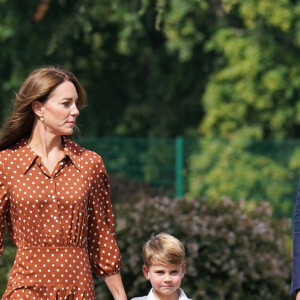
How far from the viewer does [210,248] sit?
28.5ft

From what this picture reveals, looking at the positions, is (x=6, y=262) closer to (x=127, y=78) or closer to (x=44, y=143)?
(x=44, y=143)

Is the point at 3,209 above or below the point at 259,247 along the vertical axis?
above

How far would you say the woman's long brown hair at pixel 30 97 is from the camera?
16.3 ft

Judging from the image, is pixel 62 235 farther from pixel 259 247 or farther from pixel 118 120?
pixel 118 120

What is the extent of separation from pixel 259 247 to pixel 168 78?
14254 mm

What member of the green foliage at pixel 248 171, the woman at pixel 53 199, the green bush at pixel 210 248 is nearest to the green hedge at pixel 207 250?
the green bush at pixel 210 248

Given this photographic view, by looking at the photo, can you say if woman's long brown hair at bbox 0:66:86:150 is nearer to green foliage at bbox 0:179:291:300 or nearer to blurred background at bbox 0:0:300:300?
green foliage at bbox 0:179:291:300

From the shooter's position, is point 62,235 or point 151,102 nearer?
point 62,235

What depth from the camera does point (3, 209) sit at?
4.91 metres

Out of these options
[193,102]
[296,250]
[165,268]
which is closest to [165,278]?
[165,268]

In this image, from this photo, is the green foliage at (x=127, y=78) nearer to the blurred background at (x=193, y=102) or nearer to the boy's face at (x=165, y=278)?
the blurred background at (x=193, y=102)

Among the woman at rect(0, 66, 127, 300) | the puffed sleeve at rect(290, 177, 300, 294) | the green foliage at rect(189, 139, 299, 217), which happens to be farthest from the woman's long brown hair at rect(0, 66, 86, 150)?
the green foliage at rect(189, 139, 299, 217)

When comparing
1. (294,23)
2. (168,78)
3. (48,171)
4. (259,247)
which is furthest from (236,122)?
(48,171)

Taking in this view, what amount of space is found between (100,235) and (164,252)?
0.32 metres
